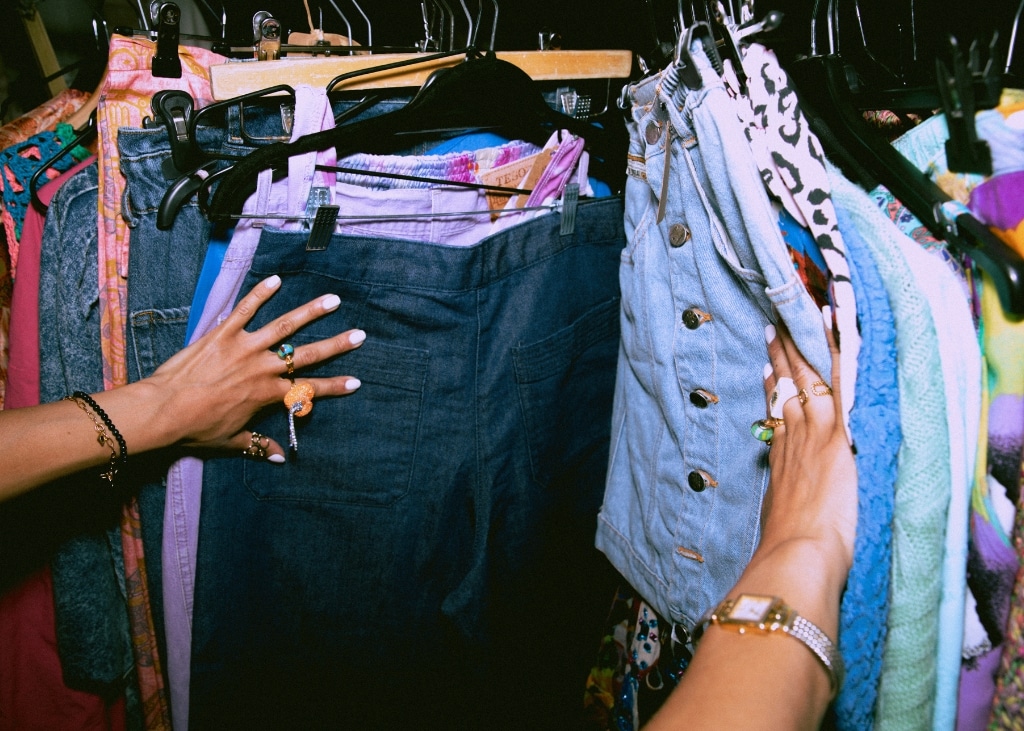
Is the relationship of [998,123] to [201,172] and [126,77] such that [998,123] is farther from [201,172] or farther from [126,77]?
[126,77]

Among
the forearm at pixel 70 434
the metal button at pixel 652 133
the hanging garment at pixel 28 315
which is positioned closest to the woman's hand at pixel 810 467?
the metal button at pixel 652 133

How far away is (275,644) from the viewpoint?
0.80m

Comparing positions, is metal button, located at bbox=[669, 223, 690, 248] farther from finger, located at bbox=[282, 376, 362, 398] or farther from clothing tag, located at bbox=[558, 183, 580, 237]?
finger, located at bbox=[282, 376, 362, 398]

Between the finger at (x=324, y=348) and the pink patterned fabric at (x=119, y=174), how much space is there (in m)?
0.25

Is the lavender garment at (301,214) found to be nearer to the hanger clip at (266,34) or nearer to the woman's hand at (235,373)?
the woman's hand at (235,373)

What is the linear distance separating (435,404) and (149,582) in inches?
19.5

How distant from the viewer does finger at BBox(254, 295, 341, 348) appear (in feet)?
2.37

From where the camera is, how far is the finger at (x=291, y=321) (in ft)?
2.37

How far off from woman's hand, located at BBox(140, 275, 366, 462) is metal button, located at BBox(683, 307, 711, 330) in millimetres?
409

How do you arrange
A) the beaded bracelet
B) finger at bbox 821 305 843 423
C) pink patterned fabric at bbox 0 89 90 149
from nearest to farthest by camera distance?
finger at bbox 821 305 843 423 < the beaded bracelet < pink patterned fabric at bbox 0 89 90 149

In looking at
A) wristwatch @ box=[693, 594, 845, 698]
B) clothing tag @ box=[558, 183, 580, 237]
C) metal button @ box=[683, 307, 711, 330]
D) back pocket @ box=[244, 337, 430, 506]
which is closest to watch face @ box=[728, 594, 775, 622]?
wristwatch @ box=[693, 594, 845, 698]

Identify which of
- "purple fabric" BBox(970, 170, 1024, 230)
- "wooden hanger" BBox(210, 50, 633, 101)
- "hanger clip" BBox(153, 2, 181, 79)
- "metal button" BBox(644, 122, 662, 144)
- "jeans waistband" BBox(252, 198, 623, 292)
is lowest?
"jeans waistband" BBox(252, 198, 623, 292)

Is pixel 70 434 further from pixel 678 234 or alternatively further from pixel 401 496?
pixel 678 234

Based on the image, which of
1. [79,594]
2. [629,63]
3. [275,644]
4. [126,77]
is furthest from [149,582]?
[629,63]
